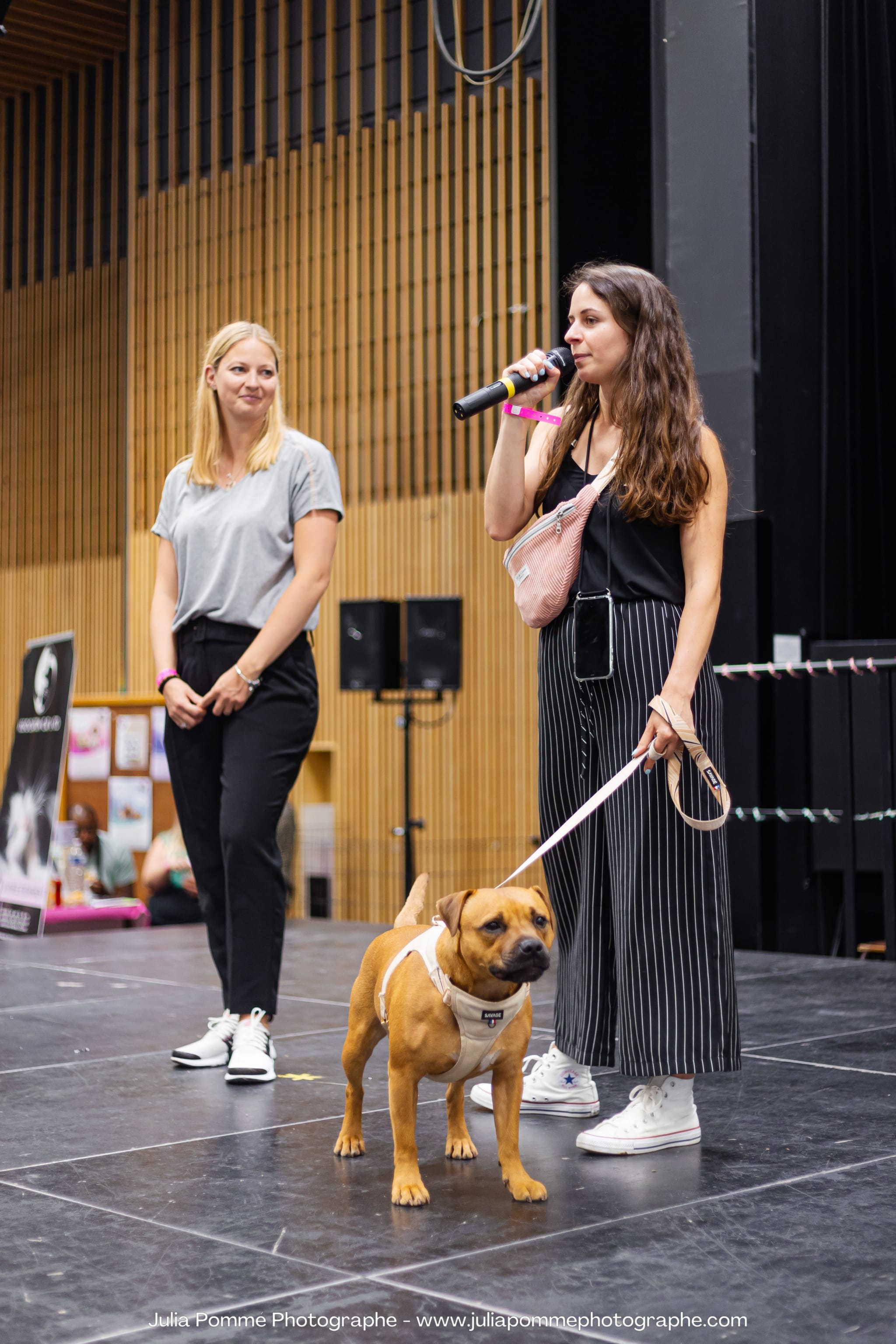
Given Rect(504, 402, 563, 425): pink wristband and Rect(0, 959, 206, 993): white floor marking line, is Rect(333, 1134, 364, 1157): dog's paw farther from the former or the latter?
Rect(0, 959, 206, 993): white floor marking line

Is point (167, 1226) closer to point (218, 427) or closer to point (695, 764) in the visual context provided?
point (695, 764)

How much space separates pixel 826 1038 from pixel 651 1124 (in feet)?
3.14

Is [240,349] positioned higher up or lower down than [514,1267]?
higher up

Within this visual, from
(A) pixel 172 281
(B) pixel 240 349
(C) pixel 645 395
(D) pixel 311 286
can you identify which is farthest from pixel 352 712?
(C) pixel 645 395

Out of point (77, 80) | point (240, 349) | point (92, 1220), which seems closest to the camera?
point (92, 1220)

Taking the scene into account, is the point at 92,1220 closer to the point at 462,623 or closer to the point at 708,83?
the point at 708,83

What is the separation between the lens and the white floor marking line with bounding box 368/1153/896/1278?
1.48 metres

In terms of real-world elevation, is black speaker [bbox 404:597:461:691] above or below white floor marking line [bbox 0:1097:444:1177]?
above

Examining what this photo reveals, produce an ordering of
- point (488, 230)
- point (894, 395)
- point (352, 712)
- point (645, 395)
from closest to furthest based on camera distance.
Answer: point (645, 395) → point (894, 395) → point (488, 230) → point (352, 712)

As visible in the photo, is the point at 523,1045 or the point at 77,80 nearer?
the point at 523,1045

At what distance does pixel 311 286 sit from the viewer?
411 inches

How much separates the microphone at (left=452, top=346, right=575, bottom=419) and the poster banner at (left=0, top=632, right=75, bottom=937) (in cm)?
353

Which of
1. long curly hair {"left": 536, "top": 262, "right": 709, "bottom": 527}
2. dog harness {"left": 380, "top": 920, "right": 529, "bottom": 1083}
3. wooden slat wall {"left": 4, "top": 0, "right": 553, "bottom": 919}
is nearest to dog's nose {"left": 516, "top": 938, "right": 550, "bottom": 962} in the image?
dog harness {"left": 380, "top": 920, "right": 529, "bottom": 1083}

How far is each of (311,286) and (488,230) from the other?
5.42 ft
